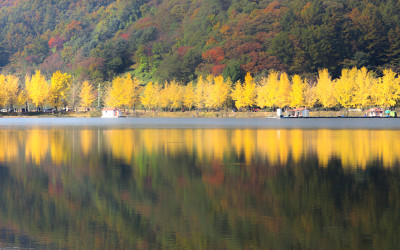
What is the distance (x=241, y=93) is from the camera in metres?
109

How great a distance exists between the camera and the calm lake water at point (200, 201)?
12.1m

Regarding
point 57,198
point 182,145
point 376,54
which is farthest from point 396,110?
point 57,198

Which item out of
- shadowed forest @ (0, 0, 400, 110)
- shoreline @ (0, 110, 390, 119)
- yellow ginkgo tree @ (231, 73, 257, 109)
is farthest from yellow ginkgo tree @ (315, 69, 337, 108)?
yellow ginkgo tree @ (231, 73, 257, 109)

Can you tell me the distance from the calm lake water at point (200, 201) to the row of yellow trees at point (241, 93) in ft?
250

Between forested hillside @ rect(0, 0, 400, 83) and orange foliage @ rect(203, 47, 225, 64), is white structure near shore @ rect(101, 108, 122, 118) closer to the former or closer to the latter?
forested hillside @ rect(0, 0, 400, 83)

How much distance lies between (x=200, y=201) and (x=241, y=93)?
93.8 meters

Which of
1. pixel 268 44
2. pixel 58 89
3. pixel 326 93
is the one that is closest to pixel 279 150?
pixel 326 93

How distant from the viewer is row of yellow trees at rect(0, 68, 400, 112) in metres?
102

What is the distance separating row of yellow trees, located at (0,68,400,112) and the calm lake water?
76.2 meters

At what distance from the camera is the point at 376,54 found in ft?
434

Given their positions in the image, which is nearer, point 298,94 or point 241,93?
Result: point 298,94

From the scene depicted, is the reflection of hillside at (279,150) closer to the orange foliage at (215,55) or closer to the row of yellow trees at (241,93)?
the row of yellow trees at (241,93)

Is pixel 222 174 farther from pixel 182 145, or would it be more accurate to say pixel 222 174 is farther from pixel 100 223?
pixel 182 145

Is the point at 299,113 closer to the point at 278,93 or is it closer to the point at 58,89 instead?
the point at 278,93
